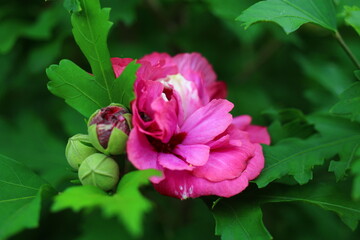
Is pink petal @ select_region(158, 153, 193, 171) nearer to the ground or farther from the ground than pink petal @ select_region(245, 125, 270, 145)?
farther from the ground

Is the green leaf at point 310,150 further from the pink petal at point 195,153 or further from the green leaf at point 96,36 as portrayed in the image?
the green leaf at point 96,36

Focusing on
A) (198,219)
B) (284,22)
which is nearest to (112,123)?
(284,22)

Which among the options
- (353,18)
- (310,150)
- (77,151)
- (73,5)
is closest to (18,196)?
(77,151)

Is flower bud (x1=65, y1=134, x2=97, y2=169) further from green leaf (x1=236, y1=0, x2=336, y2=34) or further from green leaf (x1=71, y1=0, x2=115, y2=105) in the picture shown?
green leaf (x1=236, y1=0, x2=336, y2=34)

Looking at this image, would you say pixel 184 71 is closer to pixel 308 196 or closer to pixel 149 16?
pixel 308 196

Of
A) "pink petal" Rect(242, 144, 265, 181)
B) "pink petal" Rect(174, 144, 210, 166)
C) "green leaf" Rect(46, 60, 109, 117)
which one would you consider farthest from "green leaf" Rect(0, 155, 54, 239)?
"pink petal" Rect(242, 144, 265, 181)

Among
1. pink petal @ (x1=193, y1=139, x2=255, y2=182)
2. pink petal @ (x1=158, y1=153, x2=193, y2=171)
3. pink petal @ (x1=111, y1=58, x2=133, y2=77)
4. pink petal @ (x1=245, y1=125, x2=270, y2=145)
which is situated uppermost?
pink petal @ (x1=111, y1=58, x2=133, y2=77)

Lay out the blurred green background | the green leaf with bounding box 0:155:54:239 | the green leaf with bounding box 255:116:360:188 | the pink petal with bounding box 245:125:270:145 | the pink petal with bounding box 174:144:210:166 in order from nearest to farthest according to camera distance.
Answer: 1. the green leaf with bounding box 0:155:54:239
2. the pink petal with bounding box 174:144:210:166
3. the green leaf with bounding box 255:116:360:188
4. the pink petal with bounding box 245:125:270:145
5. the blurred green background
